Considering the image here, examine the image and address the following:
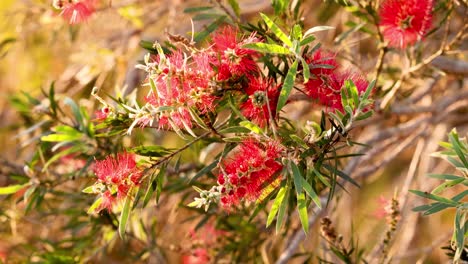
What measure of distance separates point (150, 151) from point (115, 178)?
0.12 m

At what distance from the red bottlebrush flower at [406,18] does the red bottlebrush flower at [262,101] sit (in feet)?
1.08

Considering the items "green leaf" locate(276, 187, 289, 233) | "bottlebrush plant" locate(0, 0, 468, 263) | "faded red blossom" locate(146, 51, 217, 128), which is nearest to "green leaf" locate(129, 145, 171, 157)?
"bottlebrush plant" locate(0, 0, 468, 263)

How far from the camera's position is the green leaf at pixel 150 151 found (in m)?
1.09

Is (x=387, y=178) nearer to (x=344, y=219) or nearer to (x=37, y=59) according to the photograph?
(x=344, y=219)

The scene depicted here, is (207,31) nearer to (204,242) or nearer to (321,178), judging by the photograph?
(321,178)

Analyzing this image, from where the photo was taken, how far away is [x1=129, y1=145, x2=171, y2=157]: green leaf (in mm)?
1094

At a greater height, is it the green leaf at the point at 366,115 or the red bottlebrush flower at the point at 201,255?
the green leaf at the point at 366,115

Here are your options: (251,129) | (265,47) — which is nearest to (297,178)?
(251,129)

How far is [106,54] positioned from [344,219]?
43.1 inches

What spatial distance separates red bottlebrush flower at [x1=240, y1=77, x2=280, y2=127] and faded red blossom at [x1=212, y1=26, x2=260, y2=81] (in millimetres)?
25

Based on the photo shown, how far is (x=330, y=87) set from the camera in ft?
3.42

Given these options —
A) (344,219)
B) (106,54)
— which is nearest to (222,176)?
(106,54)

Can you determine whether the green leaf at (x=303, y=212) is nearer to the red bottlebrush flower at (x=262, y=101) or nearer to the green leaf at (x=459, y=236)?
the red bottlebrush flower at (x=262, y=101)

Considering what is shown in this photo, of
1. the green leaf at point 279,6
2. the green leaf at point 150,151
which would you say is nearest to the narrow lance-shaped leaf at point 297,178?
the green leaf at point 150,151
